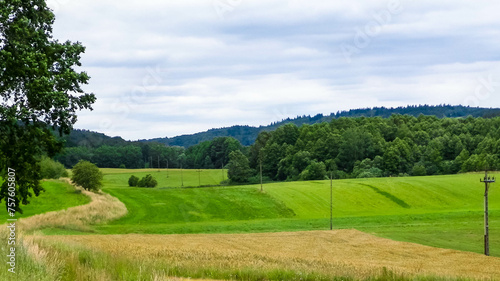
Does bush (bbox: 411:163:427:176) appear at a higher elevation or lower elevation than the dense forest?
lower

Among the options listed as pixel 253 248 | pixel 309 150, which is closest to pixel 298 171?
pixel 309 150

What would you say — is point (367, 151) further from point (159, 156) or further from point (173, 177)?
point (159, 156)

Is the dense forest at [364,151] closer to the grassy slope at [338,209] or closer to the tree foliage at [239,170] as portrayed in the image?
the tree foliage at [239,170]

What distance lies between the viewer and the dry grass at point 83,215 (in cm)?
4563

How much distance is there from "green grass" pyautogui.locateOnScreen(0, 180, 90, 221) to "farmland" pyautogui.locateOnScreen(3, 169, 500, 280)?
0.89 m

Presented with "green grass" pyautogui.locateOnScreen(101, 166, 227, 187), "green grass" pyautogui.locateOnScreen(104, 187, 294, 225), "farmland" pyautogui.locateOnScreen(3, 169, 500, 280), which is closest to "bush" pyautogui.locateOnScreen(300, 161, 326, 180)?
"farmland" pyautogui.locateOnScreen(3, 169, 500, 280)

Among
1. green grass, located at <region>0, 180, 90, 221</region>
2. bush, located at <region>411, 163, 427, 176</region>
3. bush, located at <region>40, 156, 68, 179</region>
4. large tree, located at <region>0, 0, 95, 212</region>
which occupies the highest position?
large tree, located at <region>0, 0, 95, 212</region>

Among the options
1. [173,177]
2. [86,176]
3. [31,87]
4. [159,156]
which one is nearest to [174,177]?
[173,177]

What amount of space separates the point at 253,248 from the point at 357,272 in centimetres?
1801

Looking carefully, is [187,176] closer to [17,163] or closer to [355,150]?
[355,150]

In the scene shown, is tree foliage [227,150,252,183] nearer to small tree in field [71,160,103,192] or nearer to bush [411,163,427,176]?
bush [411,163,427,176]

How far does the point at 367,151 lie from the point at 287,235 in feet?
345

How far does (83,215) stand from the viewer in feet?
186

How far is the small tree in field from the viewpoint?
2896 inches
